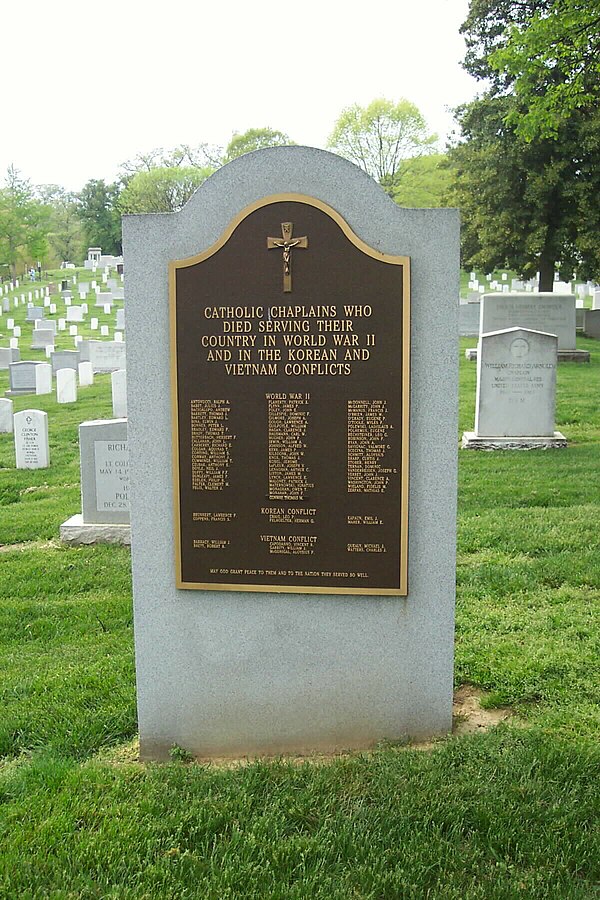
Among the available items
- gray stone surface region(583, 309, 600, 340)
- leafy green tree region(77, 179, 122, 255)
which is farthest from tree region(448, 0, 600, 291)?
leafy green tree region(77, 179, 122, 255)

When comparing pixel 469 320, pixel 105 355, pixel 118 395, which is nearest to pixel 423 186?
pixel 469 320

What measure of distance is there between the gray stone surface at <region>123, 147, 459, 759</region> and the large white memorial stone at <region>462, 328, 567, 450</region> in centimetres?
810

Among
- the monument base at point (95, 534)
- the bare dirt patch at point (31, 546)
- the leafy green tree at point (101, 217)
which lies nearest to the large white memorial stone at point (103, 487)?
the monument base at point (95, 534)

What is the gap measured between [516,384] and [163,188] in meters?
60.3

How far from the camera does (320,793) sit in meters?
3.80

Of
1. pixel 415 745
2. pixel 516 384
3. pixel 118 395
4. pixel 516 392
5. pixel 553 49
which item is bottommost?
pixel 415 745

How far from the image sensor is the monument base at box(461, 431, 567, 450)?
12000 millimetres

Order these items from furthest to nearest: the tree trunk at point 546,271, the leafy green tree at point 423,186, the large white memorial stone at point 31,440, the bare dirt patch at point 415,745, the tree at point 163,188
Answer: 1. the tree at point 163,188
2. the leafy green tree at point 423,186
3. the tree trunk at point 546,271
4. the large white memorial stone at point 31,440
5. the bare dirt patch at point 415,745

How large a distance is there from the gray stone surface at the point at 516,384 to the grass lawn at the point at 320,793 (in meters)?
5.80

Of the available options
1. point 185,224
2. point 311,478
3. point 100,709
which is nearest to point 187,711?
point 100,709

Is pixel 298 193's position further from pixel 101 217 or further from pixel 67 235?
pixel 67 235

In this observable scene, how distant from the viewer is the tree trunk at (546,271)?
25.4 metres

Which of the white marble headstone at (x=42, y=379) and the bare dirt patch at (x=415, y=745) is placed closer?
the bare dirt patch at (x=415, y=745)

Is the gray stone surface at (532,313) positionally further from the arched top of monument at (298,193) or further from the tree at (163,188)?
the tree at (163,188)
